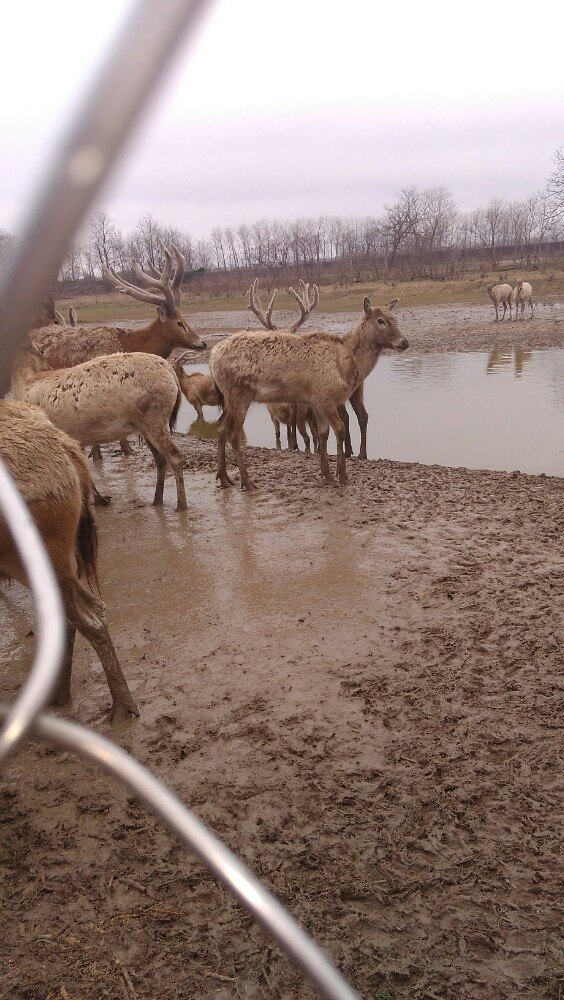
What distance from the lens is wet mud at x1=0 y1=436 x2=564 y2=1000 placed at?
228 cm

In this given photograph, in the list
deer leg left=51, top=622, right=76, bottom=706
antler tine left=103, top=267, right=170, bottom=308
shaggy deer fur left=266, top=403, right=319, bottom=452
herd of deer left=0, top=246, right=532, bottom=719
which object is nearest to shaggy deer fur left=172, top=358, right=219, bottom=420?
shaggy deer fur left=266, top=403, right=319, bottom=452

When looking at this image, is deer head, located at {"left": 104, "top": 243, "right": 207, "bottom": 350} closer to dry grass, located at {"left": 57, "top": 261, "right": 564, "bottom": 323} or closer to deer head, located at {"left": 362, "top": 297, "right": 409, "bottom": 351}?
deer head, located at {"left": 362, "top": 297, "right": 409, "bottom": 351}

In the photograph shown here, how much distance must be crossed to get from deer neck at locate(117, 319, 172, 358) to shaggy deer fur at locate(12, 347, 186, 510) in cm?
265

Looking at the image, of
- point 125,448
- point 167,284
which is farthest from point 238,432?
point 125,448

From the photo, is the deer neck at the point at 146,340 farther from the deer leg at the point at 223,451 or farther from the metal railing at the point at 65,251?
the metal railing at the point at 65,251

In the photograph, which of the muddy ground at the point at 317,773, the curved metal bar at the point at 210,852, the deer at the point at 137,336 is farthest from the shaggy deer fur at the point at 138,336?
the curved metal bar at the point at 210,852

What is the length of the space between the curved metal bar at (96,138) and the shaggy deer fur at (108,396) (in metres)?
6.21

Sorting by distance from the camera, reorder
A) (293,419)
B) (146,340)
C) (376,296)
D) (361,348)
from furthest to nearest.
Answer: (376,296) < (293,419) < (146,340) < (361,348)

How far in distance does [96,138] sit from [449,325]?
27119 mm

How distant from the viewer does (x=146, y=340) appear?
9547 millimetres

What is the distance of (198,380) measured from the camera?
1260 cm

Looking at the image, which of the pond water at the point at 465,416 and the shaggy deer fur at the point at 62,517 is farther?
the pond water at the point at 465,416

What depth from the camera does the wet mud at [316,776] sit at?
2.28m

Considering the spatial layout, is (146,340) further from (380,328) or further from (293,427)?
(380,328)
